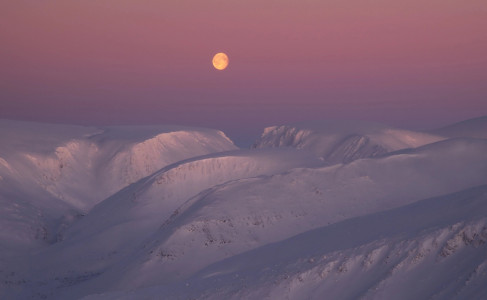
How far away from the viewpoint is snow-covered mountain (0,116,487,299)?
15.9m

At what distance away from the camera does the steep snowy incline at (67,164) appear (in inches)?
2077

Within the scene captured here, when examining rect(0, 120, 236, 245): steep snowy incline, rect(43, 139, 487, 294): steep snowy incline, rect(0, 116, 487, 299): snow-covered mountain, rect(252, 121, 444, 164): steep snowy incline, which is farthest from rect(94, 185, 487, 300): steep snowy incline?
rect(252, 121, 444, 164): steep snowy incline

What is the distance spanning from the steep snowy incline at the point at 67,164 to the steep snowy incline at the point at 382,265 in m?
33.5

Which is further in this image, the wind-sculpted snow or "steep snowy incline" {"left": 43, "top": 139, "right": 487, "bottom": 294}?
the wind-sculpted snow

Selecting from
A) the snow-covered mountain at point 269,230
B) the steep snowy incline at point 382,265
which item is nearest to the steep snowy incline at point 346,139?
the snow-covered mountain at point 269,230

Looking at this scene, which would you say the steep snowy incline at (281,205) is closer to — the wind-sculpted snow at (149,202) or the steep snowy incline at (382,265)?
the wind-sculpted snow at (149,202)

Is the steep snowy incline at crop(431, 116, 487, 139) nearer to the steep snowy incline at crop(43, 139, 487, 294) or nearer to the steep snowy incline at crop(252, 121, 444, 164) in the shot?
the steep snowy incline at crop(252, 121, 444, 164)

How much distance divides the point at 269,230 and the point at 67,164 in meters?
50.9

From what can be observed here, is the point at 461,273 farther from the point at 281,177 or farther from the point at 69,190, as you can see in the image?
the point at 69,190

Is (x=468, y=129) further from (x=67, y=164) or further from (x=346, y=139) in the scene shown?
(x=67, y=164)

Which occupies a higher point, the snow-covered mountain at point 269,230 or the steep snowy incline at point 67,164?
the steep snowy incline at point 67,164

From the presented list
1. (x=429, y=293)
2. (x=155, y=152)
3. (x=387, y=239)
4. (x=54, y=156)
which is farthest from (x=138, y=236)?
(x=155, y=152)

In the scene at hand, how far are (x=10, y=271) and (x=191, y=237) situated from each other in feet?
53.3

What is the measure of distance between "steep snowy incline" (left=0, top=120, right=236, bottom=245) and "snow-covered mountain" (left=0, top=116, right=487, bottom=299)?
16.4 inches
